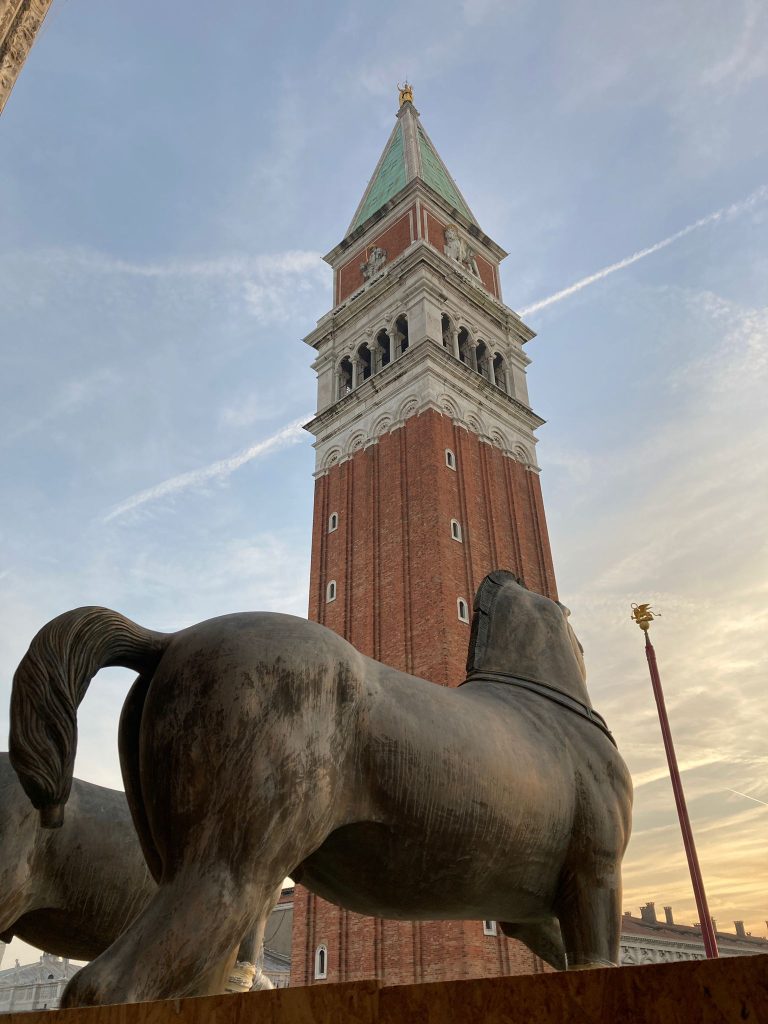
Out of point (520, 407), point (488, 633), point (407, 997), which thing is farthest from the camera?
point (520, 407)

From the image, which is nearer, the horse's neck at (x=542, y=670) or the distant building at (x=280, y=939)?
the horse's neck at (x=542, y=670)

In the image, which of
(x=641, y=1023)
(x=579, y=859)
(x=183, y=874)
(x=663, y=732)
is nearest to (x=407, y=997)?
(x=641, y=1023)

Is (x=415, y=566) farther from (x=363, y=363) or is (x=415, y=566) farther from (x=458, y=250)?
(x=458, y=250)

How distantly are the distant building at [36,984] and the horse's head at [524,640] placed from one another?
→ 18183 mm

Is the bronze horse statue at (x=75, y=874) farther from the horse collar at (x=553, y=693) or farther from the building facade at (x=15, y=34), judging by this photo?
the building facade at (x=15, y=34)

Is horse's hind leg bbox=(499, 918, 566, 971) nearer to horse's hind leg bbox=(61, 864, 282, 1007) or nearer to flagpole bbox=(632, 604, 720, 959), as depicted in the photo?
horse's hind leg bbox=(61, 864, 282, 1007)

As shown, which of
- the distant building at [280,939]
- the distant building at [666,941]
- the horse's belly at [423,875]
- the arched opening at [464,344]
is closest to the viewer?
the horse's belly at [423,875]

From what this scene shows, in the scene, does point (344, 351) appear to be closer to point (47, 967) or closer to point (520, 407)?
point (520, 407)

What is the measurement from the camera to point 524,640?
172 inches

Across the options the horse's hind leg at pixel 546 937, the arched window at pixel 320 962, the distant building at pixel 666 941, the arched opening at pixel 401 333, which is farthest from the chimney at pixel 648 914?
the horse's hind leg at pixel 546 937

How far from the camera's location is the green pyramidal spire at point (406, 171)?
3328 cm

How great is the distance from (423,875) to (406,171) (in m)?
34.6

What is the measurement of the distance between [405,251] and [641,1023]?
1141 inches

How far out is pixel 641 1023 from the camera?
137 centimetres
